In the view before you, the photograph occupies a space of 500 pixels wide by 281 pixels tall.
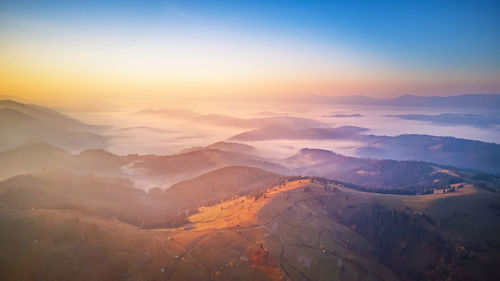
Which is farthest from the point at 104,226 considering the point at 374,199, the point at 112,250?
the point at 374,199

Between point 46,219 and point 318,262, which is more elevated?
point 46,219

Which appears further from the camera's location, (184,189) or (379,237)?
(184,189)

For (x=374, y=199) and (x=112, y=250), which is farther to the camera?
(x=374, y=199)

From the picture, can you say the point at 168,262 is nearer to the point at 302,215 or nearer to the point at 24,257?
the point at 24,257

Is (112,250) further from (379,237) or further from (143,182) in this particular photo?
(143,182)

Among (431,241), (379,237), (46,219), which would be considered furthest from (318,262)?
(46,219)

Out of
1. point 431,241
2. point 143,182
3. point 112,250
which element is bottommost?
point 143,182

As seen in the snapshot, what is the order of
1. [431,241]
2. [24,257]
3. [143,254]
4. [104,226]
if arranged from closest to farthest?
[24,257]
[143,254]
[104,226]
[431,241]

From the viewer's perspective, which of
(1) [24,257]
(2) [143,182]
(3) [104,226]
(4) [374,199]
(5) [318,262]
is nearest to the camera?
(1) [24,257]

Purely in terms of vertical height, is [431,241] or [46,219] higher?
[46,219]
